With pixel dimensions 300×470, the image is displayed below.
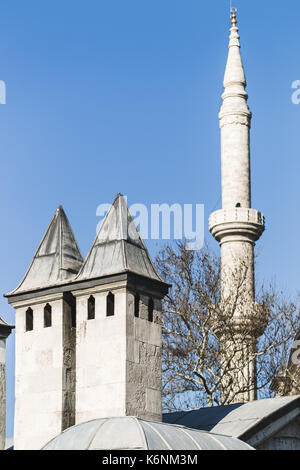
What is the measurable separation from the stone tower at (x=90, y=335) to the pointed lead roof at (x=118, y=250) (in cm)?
2

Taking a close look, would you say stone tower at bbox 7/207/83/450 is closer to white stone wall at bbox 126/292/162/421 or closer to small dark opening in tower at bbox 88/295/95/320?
small dark opening in tower at bbox 88/295/95/320

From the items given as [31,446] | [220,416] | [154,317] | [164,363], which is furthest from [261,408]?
[164,363]

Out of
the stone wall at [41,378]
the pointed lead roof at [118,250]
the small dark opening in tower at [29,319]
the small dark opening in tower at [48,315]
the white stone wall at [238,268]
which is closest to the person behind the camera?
the stone wall at [41,378]

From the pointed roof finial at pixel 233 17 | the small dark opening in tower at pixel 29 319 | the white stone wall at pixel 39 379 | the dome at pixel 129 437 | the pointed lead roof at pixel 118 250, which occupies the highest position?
the pointed roof finial at pixel 233 17

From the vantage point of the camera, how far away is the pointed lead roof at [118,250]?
18359mm

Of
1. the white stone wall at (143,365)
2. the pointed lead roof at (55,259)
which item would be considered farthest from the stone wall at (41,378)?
the white stone wall at (143,365)

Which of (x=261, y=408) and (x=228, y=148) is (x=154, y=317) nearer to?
(x=261, y=408)

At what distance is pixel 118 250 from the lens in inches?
730

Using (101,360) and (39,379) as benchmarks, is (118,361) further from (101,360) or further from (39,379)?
(39,379)

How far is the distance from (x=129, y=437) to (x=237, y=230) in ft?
87.7

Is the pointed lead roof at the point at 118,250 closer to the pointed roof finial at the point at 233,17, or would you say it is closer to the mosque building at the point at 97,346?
the mosque building at the point at 97,346

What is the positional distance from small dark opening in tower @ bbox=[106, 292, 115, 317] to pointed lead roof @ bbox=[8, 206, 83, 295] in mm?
1072

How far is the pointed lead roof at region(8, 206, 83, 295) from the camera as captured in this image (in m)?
19.1
